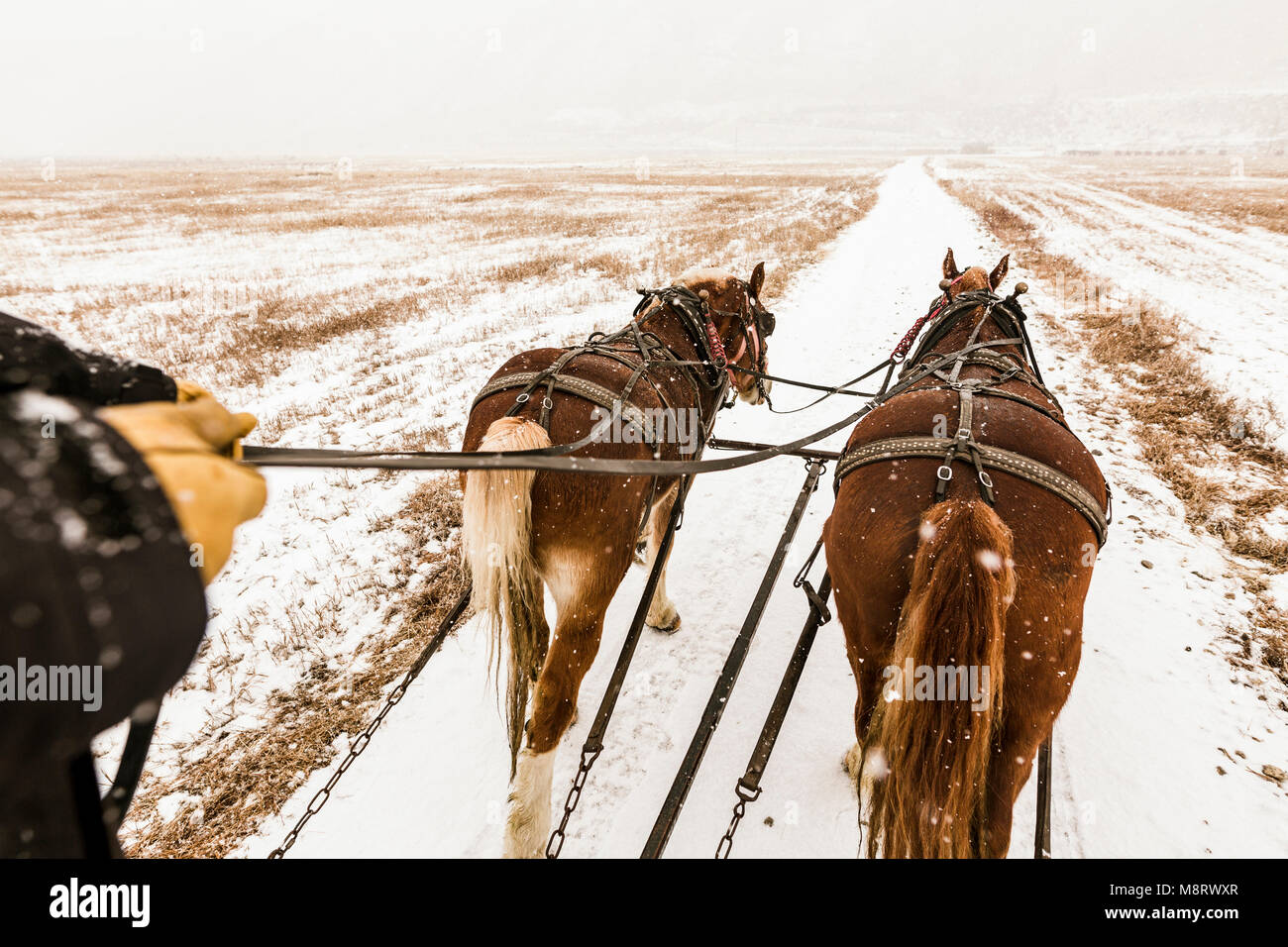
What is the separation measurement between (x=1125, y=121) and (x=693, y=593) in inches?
8650

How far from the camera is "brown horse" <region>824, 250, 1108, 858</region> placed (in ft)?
5.85

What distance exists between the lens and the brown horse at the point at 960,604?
70.2 inches

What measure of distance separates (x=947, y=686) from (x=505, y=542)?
5.48 ft

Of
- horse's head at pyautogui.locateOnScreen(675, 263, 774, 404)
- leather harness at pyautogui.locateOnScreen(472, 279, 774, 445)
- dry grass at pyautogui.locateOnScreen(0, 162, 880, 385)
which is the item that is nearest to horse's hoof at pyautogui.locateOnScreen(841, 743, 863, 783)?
leather harness at pyautogui.locateOnScreen(472, 279, 774, 445)

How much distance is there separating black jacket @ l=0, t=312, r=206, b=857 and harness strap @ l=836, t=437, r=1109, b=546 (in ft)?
7.14

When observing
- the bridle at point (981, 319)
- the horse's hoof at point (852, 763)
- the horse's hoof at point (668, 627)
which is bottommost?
the horse's hoof at point (852, 763)

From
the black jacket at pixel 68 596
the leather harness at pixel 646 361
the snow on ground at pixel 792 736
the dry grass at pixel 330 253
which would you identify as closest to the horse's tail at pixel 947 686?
the snow on ground at pixel 792 736

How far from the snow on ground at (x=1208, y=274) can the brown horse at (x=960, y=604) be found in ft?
20.3

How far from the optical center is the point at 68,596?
2.49 ft

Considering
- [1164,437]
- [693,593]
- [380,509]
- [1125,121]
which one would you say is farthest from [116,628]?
[1125,121]

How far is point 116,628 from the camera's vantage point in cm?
81

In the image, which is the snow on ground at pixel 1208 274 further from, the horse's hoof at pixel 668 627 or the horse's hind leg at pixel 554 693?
the horse's hind leg at pixel 554 693

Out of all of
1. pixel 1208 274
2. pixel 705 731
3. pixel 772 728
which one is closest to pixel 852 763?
pixel 772 728
